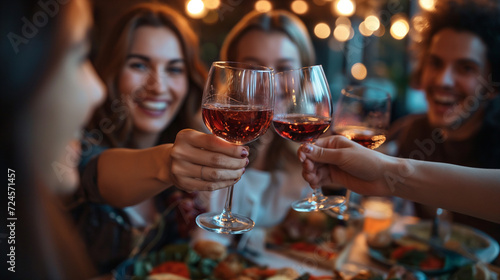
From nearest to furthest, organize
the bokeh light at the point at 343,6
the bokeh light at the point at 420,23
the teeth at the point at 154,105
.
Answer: the teeth at the point at 154,105, the bokeh light at the point at 420,23, the bokeh light at the point at 343,6

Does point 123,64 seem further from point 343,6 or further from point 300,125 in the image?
point 343,6

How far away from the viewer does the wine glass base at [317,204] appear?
0.94 m

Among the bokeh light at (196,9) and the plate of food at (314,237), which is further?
the bokeh light at (196,9)

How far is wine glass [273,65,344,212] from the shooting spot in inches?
35.1

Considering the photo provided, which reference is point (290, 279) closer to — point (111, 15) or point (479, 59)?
point (111, 15)

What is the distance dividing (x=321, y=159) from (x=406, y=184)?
0.68 feet

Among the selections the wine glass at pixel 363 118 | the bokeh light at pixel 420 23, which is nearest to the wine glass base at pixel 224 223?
the wine glass at pixel 363 118

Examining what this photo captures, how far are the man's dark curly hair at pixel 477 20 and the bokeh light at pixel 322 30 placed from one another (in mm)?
1208

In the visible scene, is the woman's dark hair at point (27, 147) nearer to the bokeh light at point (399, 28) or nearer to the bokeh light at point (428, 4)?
the bokeh light at point (428, 4)

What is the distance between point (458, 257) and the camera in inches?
50.0

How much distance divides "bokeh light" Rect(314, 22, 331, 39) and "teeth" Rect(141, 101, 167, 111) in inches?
78.3

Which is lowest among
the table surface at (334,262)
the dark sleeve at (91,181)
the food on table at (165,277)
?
the table surface at (334,262)

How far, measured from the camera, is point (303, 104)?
2.97 ft

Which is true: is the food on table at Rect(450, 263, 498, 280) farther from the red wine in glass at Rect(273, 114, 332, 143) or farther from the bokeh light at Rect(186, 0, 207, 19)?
the bokeh light at Rect(186, 0, 207, 19)
